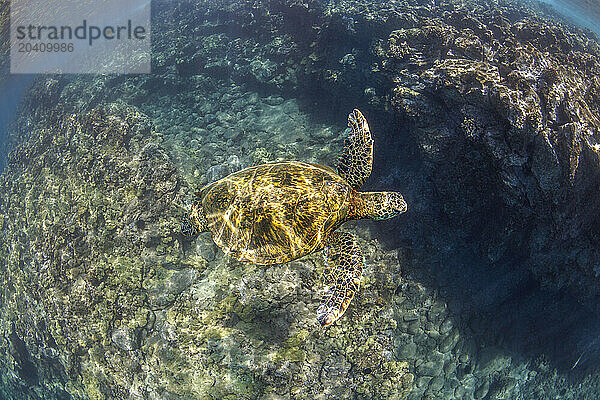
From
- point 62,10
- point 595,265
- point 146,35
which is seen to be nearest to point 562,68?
point 595,265

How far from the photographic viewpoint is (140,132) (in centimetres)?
769

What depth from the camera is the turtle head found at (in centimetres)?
416

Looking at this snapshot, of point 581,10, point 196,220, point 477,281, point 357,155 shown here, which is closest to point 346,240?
point 357,155

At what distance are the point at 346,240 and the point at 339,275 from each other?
1.77 ft

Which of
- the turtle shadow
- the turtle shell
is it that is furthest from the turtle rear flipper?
the turtle shadow

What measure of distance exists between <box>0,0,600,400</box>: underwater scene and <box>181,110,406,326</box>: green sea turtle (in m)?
0.03

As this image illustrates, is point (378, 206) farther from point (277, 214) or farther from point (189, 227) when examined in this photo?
point (189, 227)

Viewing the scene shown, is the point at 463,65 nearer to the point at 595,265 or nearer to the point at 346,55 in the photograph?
the point at 346,55

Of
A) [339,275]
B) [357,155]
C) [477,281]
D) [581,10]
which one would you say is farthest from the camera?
[581,10]

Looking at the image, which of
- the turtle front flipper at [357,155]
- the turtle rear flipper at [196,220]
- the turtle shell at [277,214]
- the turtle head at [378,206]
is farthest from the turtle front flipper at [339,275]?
the turtle rear flipper at [196,220]

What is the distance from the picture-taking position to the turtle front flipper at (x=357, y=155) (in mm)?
4509

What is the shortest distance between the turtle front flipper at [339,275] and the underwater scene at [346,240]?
0.10 ft

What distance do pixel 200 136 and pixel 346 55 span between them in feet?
14.6

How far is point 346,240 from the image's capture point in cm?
428
